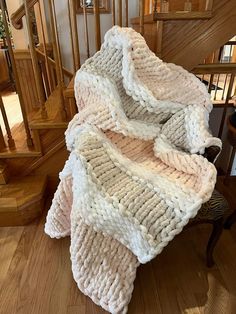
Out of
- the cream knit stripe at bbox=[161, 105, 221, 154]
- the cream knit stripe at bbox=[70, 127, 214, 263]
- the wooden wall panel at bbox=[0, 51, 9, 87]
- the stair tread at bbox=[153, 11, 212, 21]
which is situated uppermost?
the stair tread at bbox=[153, 11, 212, 21]

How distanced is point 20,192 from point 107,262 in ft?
2.61

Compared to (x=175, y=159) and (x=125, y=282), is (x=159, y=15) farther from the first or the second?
(x=125, y=282)

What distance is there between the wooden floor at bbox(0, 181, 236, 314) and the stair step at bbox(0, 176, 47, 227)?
8 centimetres

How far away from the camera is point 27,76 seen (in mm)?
2137

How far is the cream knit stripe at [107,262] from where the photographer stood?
972mm

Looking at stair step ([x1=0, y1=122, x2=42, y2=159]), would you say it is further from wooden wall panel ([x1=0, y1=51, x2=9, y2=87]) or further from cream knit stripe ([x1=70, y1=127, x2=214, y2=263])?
wooden wall panel ([x1=0, y1=51, x2=9, y2=87])

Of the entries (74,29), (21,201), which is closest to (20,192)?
(21,201)

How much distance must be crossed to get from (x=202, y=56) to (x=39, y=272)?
141 centimetres

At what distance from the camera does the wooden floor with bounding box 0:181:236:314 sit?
3.48ft

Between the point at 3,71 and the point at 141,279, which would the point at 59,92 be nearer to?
the point at 141,279

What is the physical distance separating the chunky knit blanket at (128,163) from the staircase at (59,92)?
8.6 inches

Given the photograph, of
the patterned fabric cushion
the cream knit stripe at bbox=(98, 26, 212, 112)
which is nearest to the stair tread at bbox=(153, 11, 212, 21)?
the cream knit stripe at bbox=(98, 26, 212, 112)

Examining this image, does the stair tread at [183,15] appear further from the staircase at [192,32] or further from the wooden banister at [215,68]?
the wooden banister at [215,68]

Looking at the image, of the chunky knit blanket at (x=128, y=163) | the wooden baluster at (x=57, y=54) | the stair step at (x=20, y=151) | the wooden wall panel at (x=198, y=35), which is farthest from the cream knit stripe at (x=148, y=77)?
the stair step at (x=20, y=151)
